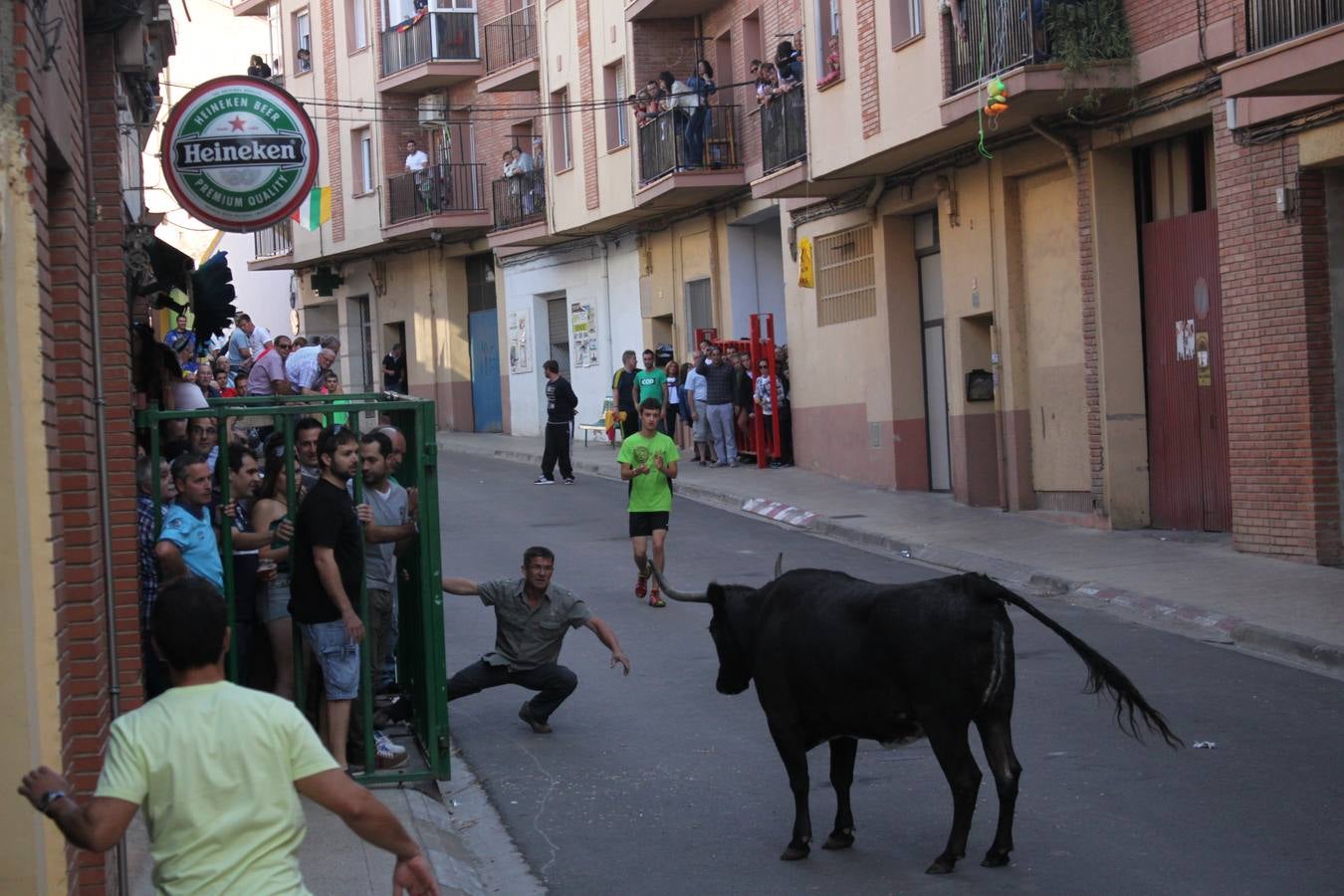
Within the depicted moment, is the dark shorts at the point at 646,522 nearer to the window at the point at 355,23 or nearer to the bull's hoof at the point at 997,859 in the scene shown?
the bull's hoof at the point at 997,859

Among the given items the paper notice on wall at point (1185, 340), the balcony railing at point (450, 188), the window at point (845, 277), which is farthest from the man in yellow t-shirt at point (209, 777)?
the balcony railing at point (450, 188)

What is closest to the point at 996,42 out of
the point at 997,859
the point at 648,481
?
the point at 648,481

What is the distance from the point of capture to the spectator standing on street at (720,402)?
2584 cm

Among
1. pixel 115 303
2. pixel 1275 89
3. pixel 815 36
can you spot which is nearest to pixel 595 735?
pixel 115 303

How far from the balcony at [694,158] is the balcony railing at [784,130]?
2458mm

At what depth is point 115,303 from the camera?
803cm

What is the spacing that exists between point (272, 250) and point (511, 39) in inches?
476

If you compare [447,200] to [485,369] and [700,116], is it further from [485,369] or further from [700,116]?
[700,116]

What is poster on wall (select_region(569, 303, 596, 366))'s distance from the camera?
34469 millimetres

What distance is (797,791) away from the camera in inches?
284

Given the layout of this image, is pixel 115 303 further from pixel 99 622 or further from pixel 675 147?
pixel 675 147

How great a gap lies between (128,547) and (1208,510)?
478 inches

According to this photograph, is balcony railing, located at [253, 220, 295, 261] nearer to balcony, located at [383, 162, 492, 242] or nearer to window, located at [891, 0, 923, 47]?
balcony, located at [383, 162, 492, 242]

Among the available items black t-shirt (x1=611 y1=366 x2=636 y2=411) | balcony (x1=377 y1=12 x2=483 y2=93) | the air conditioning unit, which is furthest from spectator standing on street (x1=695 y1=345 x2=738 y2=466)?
the air conditioning unit
